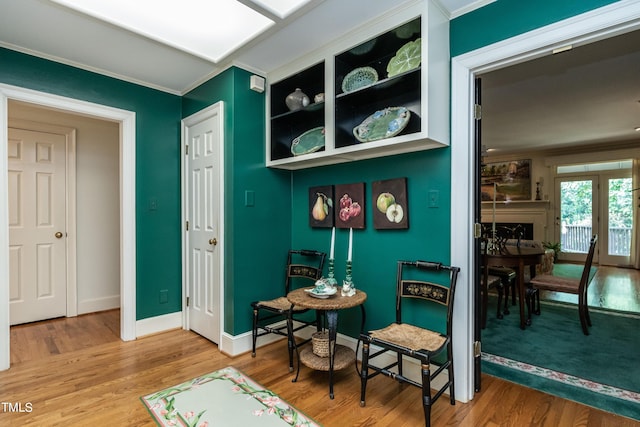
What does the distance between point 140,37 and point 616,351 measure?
4461mm

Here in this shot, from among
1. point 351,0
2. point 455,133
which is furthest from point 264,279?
point 351,0

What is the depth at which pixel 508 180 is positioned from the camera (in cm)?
795

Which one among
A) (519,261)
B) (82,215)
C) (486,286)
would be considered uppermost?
(82,215)

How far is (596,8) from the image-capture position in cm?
158

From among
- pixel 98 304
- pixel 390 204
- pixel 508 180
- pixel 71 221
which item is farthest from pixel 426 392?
pixel 508 180

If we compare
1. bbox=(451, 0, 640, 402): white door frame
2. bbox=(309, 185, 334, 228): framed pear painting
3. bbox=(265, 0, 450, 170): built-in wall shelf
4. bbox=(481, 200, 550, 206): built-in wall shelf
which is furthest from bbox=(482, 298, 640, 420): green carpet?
bbox=(481, 200, 550, 206): built-in wall shelf

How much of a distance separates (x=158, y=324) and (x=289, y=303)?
1.49 m

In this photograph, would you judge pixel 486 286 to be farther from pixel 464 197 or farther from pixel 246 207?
pixel 246 207

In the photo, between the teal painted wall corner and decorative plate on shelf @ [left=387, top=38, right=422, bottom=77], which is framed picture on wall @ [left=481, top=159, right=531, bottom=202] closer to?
the teal painted wall corner

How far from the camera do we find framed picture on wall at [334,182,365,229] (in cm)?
255

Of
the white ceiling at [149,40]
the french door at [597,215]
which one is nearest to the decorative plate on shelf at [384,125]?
the white ceiling at [149,40]

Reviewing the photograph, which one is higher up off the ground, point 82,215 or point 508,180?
point 508,180

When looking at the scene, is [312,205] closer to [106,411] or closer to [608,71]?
[106,411]

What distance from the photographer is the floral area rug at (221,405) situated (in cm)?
181
